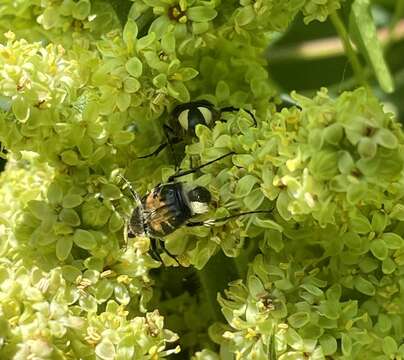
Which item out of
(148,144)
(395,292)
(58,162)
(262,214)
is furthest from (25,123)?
(395,292)

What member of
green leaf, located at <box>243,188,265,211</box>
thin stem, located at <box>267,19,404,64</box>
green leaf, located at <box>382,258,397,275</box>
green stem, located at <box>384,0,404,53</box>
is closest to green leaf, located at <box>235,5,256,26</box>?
green leaf, located at <box>243,188,265,211</box>

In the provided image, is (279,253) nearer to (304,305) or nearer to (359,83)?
(304,305)

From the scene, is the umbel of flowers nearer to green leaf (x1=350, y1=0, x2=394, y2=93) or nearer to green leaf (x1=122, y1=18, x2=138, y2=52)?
green leaf (x1=122, y1=18, x2=138, y2=52)

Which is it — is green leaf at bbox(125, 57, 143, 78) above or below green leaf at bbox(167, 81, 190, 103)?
above

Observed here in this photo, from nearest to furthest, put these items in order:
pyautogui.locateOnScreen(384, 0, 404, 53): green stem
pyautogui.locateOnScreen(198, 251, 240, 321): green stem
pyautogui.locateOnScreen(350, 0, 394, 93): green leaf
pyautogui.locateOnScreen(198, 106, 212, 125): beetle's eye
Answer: pyautogui.locateOnScreen(198, 106, 212, 125): beetle's eye → pyautogui.locateOnScreen(198, 251, 240, 321): green stem → pyautogui.locateOnScreen(350, 0, 394, 93): green leaf → pyautogui.locateOnScreen(384, 0, 404, 53): green stem

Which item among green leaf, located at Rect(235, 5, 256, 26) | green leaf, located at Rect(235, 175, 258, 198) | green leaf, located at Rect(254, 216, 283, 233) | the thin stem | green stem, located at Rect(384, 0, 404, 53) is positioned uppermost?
green leaf, located at Rect(235, 5, 256, 26)

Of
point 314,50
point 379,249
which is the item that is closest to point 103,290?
point 379,249

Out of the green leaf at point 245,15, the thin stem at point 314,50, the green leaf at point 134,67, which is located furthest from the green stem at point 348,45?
the thin stem at point 314,50
